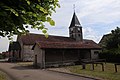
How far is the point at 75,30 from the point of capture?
53.6 meters

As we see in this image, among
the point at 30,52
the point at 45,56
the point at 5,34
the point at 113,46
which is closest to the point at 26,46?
the point at 30,52

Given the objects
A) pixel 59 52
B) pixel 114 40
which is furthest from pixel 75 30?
pixel 59 52

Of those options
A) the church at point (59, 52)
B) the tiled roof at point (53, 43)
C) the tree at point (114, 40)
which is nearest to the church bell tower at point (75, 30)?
the tiled roof at point (53, 43)

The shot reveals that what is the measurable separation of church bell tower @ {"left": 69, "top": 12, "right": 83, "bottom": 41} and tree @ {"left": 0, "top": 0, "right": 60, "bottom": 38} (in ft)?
154

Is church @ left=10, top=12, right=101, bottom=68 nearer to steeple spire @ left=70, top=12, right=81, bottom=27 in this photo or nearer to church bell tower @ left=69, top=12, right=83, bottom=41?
church bell tower @ left=69, top=12, right=83, bottom=41

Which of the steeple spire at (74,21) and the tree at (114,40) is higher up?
the steeple spire at (74,21)

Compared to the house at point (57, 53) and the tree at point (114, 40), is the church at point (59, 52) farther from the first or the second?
the tree at point (114, 40)

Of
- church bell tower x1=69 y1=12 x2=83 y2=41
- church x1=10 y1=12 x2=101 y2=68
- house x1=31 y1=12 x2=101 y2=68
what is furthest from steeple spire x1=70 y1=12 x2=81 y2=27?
house x1=31 y1=12 x2=101 y2=68

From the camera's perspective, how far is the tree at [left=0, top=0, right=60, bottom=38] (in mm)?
4930

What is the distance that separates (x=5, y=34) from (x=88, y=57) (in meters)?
29.4

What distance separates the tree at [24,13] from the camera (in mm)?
4930

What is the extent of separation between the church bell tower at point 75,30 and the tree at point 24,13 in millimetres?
46965

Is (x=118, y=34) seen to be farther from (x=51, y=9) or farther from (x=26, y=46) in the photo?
(x=51, y=9)

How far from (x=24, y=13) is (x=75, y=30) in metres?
48.9
